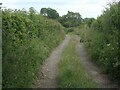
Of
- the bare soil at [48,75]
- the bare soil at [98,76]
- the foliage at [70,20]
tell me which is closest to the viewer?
the bare soil at [98,76]

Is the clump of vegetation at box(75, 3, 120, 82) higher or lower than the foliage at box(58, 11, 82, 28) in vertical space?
higher

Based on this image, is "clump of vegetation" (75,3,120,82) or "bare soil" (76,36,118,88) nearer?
"bare soil" (76,36,118,88)

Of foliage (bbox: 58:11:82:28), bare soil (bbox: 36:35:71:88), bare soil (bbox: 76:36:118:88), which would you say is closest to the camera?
bare soil (bbox: 76:36:118:88)

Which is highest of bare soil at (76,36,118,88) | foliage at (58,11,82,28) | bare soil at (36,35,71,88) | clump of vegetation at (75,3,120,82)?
clump of vegetation at (75,3,120,82)

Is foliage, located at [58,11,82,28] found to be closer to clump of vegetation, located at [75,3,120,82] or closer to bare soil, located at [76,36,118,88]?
clump of vegetation, located at [75,3,120,82]

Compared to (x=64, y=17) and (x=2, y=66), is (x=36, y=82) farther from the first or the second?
(x=64, y=17)

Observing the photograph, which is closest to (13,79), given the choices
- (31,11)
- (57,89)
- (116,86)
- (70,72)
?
(57,89)

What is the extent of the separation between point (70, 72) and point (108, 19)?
A: 5.83 metres

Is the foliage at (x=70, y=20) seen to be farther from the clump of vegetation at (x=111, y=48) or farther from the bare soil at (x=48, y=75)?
the bare soil at (x=48, y=75)

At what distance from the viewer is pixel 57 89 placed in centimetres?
1017

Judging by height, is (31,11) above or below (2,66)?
above

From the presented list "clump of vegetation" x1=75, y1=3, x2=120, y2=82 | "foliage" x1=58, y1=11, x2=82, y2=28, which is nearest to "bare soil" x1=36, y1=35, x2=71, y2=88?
"clump of vegetation" x1=75, y1=3, x2=120, y2=82

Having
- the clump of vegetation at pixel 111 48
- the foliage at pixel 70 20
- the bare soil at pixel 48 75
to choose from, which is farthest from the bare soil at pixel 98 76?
the foliage at pixel 70 20

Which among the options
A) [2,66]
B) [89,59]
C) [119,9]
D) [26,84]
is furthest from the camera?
[89,59]
